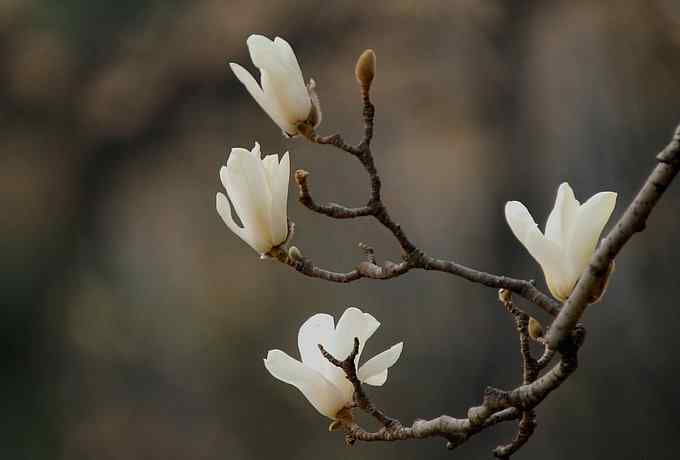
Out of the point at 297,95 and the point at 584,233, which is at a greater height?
the point at 297,95

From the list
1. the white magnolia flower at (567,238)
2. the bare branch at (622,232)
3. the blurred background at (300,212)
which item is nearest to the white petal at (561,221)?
the white magnolia flower at (567,238)

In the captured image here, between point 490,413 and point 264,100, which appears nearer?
point 490,413

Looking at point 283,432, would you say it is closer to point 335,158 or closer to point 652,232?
point 335,158

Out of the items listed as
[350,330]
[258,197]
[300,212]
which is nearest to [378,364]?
[350,330]

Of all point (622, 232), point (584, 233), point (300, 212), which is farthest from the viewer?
point (300, 212)

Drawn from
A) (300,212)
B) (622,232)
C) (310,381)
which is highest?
(622,232)

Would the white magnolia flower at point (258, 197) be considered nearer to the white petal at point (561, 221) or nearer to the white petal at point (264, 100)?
the white petal at point (264, 100)

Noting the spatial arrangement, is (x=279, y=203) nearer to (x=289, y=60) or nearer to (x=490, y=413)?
(x=289, y=60)
